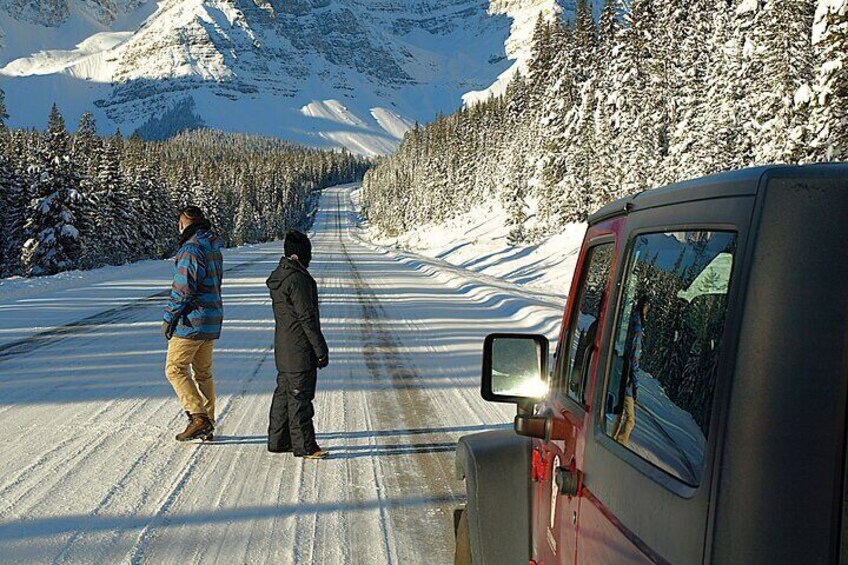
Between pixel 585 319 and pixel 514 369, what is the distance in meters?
0.54

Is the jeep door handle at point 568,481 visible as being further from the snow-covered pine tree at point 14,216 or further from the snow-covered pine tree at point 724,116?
the snow-covered pine tree at point 14,216

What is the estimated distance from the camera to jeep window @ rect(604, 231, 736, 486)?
141 centimetres

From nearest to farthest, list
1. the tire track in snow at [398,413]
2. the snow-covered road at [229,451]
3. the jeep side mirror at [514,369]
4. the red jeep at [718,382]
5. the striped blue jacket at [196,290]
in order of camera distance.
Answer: the red jeep at [718,382] < the jeep side mirror at [514,369] < the snow-covered road at [229,451] < the tire track in snow at [398,413] < the striped blue jacket at [196,290]

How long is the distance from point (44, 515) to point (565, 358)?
11.9 ft

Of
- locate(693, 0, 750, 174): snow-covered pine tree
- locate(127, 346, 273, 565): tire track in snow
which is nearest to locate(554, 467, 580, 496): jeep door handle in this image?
Result: locate(127, 346, 273, 565): tire track in snow

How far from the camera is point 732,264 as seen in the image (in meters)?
1.37

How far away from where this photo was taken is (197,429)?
6070 mm

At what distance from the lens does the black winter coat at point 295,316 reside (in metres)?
5.71

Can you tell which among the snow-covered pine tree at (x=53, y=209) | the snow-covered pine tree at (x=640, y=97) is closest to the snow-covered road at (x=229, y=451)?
the snow-covered pine tree at (x=640, y=97)

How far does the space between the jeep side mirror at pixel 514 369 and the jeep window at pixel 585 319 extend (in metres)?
0.21

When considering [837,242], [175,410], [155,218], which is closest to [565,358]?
[837,242]

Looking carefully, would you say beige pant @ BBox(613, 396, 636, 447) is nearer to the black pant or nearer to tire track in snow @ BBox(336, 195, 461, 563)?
tire track in snow @ BBox(336, 195, 461, 563)

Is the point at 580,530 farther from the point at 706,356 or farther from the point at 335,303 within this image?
the point at 335,303

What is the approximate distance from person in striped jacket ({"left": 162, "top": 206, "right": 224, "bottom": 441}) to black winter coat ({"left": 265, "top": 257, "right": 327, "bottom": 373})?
70cm
